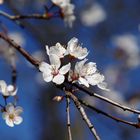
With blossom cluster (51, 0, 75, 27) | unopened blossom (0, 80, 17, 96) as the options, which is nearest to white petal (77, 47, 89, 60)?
unopened blossom (0, 80, 17, 96)

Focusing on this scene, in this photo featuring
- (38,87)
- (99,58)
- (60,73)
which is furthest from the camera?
(38,87)

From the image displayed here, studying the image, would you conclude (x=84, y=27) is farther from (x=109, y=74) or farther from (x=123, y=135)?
(x=123, y=135)

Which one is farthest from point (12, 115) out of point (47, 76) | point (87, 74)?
point (87, 74)

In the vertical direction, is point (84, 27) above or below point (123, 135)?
above

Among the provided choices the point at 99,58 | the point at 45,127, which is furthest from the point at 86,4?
the point at 45,127

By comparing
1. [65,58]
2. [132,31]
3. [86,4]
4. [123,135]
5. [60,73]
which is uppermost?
[86,4]

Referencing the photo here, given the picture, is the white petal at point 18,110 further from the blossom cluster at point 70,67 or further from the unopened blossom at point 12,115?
the blossom cluster at point 70,67

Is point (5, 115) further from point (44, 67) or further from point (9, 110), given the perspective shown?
point (44, 67)

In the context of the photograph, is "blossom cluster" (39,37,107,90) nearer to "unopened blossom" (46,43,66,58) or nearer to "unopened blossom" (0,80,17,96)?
"unopened blossom" (46,43,66,58)

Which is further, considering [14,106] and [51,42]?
[51,42]
